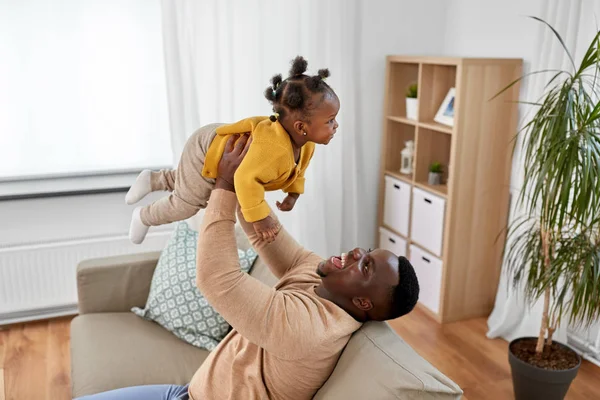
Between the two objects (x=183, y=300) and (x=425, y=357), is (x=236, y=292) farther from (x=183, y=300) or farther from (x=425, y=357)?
(x=425, y=357)

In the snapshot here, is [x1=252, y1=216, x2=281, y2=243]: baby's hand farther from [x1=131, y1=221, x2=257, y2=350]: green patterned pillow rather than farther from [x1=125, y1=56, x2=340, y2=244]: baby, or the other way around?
[x1=131, y1=221, x2=257, y2=350]: green patterned pillow

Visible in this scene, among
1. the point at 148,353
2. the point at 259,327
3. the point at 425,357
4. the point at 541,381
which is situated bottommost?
the point at 425,357

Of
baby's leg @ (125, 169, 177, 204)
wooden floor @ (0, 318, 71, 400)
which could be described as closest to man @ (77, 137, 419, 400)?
baby's leg @ (125, 169, 177, 204)

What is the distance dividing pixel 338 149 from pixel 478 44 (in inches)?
40.5

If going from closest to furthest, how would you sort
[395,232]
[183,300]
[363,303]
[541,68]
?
[363,303]
[183,300]
[541,68]
[395,232]

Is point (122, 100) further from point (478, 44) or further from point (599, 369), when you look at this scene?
point (599, 369)

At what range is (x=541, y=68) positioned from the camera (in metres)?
2.83

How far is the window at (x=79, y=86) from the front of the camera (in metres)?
2.99

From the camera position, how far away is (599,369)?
2.86 metres

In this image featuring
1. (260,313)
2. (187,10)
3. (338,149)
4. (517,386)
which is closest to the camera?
(260,313)

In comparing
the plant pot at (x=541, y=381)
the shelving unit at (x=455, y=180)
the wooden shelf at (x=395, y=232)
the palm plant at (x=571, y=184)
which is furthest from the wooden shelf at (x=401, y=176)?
the plant pot at (x=541, y=381)

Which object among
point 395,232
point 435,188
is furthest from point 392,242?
point 435,188

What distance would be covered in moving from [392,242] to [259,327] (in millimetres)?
2482

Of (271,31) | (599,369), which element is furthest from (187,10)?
(599,369)
